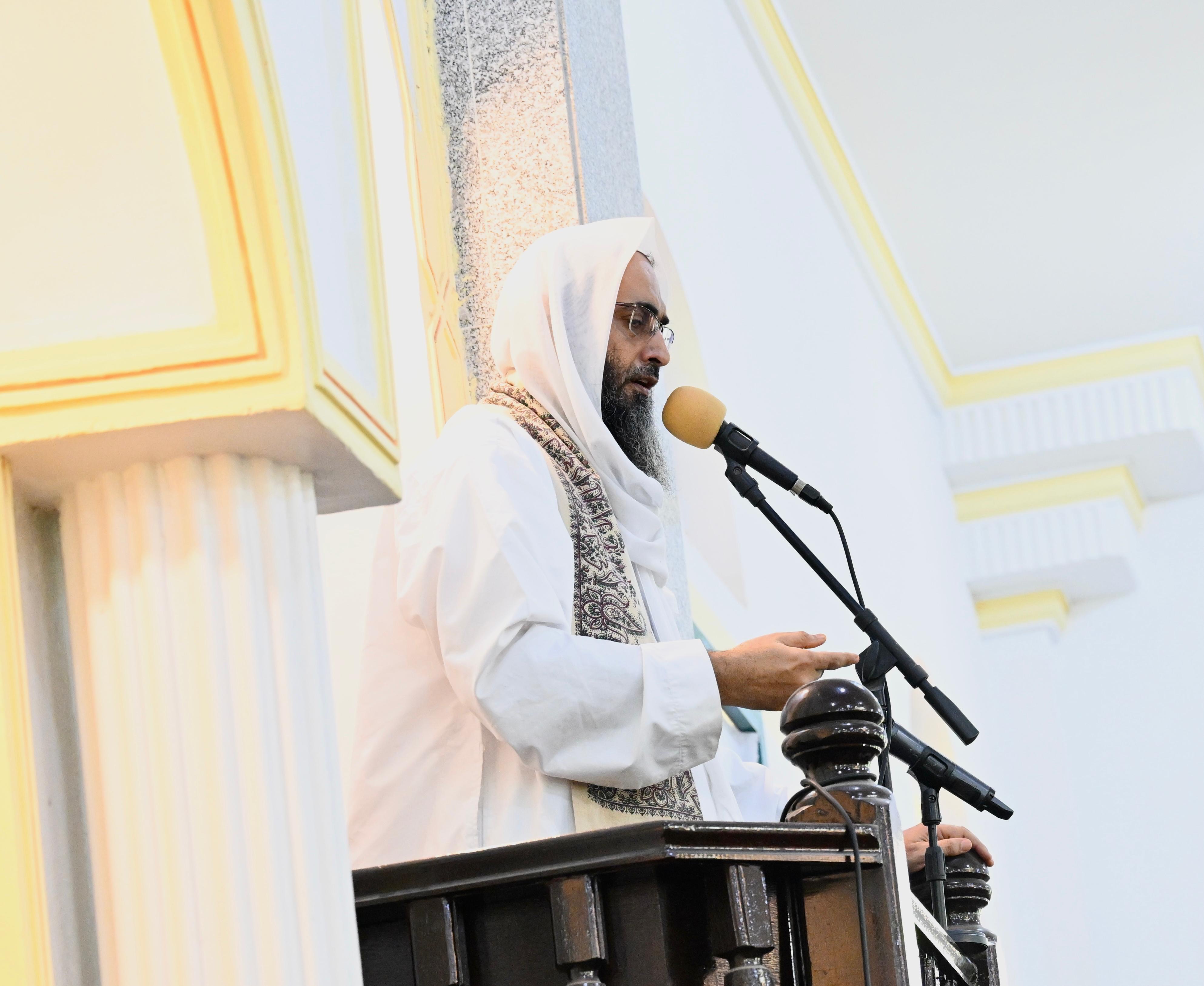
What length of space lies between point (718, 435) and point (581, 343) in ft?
1.22

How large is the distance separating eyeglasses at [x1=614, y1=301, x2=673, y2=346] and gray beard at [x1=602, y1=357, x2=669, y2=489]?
0.24 ft

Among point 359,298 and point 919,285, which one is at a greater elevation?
point 919,285

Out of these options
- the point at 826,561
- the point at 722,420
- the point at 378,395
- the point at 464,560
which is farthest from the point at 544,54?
the point at 826,561

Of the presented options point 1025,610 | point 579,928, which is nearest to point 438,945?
point 579,928

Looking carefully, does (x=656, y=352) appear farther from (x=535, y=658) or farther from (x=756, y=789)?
(x=535, y=658)

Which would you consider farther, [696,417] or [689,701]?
[696,417]

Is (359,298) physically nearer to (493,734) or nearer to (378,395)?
(378,395)

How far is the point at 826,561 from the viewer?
792 cm

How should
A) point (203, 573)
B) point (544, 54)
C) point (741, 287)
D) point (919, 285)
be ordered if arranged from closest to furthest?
1. point (203, 573)
2. point (544, 54)
3. point (741, 287)
4. point (919, 285)

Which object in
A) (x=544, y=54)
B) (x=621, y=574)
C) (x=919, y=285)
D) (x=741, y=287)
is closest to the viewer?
(x=621, y=574)

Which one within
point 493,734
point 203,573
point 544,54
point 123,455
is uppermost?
point 544,54

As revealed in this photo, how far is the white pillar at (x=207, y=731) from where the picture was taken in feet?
6.64

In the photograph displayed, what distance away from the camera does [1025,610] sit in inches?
495

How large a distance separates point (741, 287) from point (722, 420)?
4.16 meters
